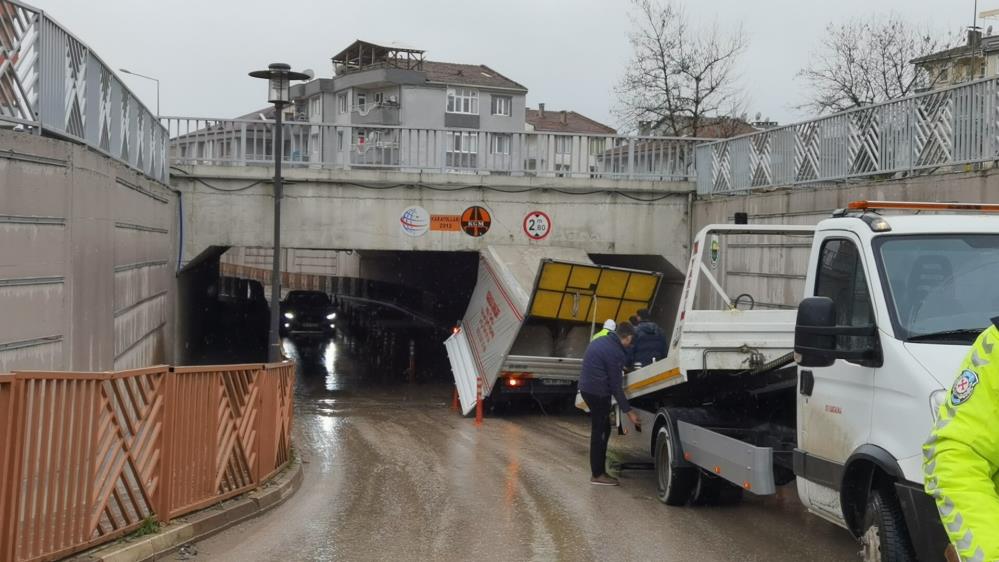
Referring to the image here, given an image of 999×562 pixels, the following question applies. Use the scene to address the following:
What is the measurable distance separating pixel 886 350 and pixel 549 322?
41.4ft

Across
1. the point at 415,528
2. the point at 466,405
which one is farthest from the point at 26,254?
the point at 466,405

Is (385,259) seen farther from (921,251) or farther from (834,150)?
(921,251)

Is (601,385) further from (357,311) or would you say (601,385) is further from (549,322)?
(357,311)

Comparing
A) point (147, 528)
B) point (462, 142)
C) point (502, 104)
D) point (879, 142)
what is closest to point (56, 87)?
point (147, 528)

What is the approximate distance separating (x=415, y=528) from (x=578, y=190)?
53.6ft

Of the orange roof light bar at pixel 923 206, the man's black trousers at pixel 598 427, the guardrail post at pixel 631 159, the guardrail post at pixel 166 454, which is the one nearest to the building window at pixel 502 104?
the guardrail post at pixel 631 159

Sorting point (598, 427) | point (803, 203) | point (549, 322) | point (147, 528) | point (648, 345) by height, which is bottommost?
point (147, 528)

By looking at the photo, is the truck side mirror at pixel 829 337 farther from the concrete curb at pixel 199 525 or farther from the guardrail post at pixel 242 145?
the guardrail post at pixel 242 145

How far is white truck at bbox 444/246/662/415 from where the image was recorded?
1788 centimetres

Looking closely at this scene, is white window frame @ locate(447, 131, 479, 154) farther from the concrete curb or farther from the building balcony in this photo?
the building balcony

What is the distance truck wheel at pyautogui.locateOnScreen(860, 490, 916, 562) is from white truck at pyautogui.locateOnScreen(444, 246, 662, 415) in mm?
11676

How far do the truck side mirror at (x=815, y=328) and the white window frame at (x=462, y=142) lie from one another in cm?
1829

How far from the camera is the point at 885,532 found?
5742 mm

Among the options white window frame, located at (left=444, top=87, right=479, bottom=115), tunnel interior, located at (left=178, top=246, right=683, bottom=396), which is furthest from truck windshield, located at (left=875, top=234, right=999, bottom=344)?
white window frame, located at (left=444, top=87, right=479, bottom=115)
